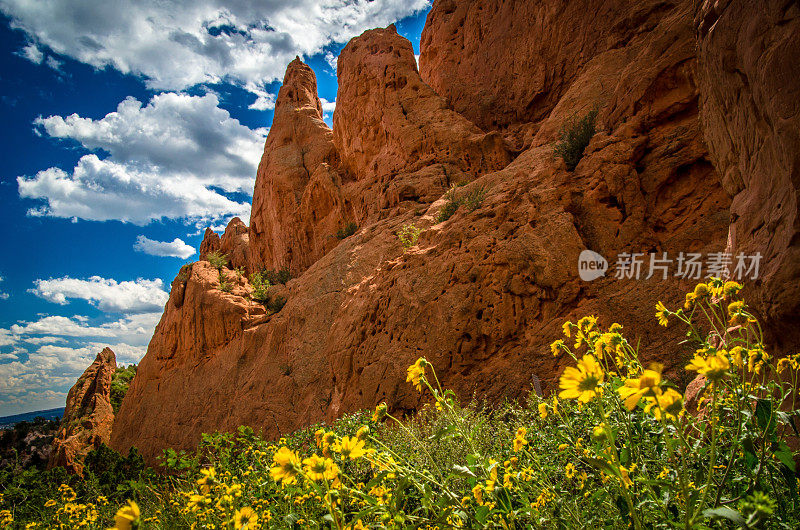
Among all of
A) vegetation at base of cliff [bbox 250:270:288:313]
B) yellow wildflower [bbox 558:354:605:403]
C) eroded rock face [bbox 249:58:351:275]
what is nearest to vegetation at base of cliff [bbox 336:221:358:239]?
eroded rock face [bbox 249:58:351:275]

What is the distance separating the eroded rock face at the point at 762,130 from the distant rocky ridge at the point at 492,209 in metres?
0.02

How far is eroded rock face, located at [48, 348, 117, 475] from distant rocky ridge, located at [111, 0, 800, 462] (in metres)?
1.65

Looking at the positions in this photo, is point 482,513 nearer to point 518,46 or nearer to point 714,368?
point 714,368

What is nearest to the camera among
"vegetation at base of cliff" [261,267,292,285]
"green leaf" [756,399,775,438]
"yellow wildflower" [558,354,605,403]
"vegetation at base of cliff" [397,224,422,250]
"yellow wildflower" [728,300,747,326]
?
"yellow wildflower" [558,354,605,403]

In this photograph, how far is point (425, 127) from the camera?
13.1 m

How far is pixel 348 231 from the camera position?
14414mm

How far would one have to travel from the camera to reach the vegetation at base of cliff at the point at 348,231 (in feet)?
47.0

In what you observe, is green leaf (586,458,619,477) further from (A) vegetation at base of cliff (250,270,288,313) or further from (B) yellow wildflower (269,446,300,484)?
(A) vegetation at base of cliff (250,270,288,313)

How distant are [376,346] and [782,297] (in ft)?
18.4

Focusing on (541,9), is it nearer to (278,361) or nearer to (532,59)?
(532,59)

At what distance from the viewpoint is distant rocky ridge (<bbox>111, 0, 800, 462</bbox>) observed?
10.8 ft

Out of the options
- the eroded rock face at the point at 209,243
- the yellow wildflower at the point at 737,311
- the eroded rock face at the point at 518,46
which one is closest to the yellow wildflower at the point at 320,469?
the yellow wildflower at the point at 737,311

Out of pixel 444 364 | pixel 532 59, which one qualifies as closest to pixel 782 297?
pixel 444 364

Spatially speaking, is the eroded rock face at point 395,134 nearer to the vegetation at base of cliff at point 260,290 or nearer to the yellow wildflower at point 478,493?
the vegetation at base of cliff at point 260,290
